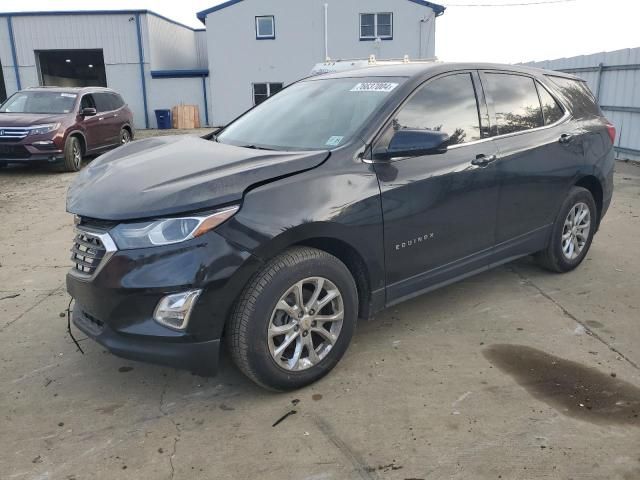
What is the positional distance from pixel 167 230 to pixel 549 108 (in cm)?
338

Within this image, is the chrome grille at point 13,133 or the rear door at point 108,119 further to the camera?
the rear door at point 108,119

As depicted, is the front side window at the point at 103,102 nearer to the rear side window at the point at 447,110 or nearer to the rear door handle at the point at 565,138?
the rear side window at the point at 447,110

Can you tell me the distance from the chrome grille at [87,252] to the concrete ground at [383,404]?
2.55 ft

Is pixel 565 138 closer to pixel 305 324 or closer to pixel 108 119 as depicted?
pixel 305 324

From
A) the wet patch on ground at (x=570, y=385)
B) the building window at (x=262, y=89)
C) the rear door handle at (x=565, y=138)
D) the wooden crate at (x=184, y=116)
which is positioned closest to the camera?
the wet patch on ground at (x=570, y=385)

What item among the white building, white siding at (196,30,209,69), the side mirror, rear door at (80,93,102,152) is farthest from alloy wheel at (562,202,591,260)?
white siding at (196,30,209,69)

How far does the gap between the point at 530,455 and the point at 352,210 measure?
4.94 ft

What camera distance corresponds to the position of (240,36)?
25.3 metres

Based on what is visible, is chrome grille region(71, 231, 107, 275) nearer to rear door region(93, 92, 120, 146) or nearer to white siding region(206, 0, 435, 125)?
rear door region(93, 92, 120, 146)

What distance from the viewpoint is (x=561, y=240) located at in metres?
4.71

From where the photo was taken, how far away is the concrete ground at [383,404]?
8.30 feet

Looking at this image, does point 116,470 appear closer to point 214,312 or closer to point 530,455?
point 214,312

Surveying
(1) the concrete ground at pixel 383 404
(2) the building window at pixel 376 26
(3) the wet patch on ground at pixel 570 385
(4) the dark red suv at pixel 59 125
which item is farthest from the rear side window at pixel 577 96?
(2) the building window at pixel 376 26

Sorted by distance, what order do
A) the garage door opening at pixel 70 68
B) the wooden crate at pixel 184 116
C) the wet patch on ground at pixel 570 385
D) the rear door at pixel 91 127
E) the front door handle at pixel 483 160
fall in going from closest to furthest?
the wet patch on ground at pixel 570 385
the front door handle at pixel 483 160
the rear door at pixel 91 127
the wooden crate at pixel 184 116
the garage door opening at pixel 70 68
